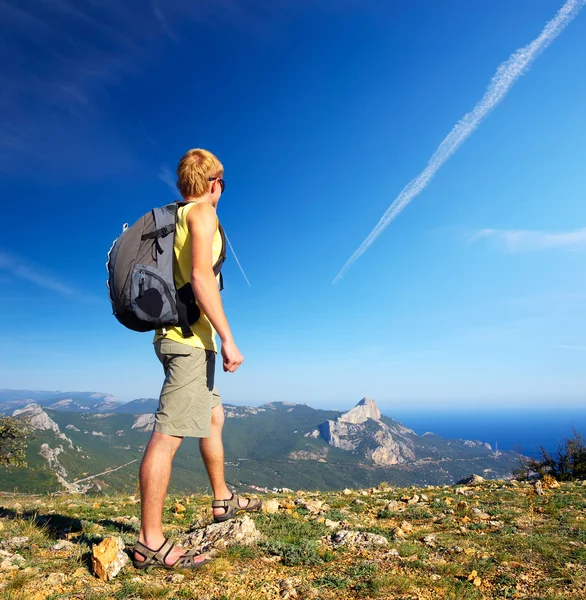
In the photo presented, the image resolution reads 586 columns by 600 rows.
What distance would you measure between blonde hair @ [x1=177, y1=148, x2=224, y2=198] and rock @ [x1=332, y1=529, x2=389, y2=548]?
4182 mm

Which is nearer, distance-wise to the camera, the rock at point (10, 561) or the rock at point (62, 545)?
the rock at point (10, 561)

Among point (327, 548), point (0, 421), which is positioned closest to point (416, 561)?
point (327, 548)

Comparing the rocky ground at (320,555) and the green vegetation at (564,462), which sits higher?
the rocky ground at (320,555)

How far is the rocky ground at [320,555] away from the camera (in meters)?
2.92

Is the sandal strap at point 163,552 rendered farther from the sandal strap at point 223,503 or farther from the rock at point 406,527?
the rock at point 406,527

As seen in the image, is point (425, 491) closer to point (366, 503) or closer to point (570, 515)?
point (366, 503)

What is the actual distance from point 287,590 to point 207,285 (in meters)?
2.60

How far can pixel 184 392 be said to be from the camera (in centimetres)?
345

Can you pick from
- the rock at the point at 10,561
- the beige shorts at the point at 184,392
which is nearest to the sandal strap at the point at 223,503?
the beige shorts at the point at 184,392

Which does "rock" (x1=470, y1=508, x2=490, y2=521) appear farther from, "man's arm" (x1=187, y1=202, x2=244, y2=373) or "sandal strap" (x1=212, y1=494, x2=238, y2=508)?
"man's arm" (x1=187, y1=202, x2=244, y2=373)

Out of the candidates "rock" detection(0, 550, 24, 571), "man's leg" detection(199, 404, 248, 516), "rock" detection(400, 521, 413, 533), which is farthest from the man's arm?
"rock" detection(400, 521, 413, 533)

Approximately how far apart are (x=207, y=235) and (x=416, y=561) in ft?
12.3

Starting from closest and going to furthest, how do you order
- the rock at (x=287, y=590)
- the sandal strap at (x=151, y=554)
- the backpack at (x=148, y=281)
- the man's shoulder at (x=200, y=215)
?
the rock at (x=287, y=590) < the sandal strap at (x=151, y=554) < the backpack at (x=148, y=281) < the man's shoulder at (x=200, y=215)

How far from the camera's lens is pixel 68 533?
15.0 feet
